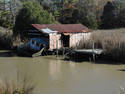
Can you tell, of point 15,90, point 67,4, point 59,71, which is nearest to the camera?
point 15,90

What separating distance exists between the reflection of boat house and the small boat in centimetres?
61

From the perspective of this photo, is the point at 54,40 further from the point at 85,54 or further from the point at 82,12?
the point at 82,12

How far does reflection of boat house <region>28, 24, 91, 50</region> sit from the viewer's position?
18.8 m

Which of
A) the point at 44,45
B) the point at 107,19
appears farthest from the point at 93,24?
the point at 44,45

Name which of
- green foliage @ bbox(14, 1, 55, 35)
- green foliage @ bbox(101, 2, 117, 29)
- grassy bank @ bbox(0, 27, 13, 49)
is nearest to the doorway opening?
green foliage @ bbox(14, 1, 55, 35)

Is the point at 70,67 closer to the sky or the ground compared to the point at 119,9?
closer to the ground

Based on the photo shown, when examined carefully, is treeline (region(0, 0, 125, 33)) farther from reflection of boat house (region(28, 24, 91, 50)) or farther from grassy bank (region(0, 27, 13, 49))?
reflection of boat house (region(28, 24, 91, 50))

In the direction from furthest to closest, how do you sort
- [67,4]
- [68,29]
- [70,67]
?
[67,4]
[68,29]
[70,67]

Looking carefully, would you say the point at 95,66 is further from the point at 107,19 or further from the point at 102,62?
the point at 107,19

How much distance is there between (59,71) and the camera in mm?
13406

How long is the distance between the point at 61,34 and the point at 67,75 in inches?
314

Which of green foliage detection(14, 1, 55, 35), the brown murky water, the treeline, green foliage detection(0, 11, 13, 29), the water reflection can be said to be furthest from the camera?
green foliage detection(0, 11, 13, 29)

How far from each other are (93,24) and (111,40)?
51.6ft

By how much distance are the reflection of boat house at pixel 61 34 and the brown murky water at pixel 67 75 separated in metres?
2.12
